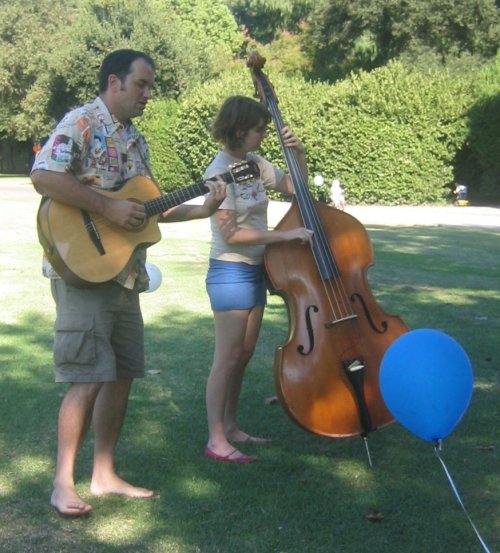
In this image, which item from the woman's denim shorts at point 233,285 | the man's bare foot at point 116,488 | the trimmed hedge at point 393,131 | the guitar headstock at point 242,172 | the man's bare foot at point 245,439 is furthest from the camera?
the trimmed hedge at point 393,131

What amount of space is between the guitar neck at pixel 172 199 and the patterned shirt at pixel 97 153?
0.60ft

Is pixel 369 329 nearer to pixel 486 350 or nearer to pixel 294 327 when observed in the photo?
pixel 294 327

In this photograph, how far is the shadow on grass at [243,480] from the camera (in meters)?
3.60

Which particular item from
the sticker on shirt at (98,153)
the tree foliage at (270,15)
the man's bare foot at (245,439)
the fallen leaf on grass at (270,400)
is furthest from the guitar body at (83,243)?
the tree foliage at (270,15)

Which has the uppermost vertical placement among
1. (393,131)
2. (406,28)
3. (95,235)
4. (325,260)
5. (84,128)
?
(406,28)

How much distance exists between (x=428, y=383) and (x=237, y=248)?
1300 millimetres

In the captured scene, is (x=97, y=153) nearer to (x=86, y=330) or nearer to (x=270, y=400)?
(x=86, y=330)

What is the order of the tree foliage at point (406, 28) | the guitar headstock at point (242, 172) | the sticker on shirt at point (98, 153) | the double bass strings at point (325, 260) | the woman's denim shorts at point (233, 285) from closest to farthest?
A: 1. the sticker on shirt at point (98, 153)
2. the guitar headstock at point (242, 172)
3. the double bass strings at point (325, 260)
4. the woman's denim shorts at point (233, 285)
5. the tree foliage at point (406, 28)

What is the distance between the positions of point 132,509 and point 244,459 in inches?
30.2

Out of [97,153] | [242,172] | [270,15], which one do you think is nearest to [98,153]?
[97,153]

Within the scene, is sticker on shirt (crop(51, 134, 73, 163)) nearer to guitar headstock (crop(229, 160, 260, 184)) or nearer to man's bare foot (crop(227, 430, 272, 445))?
guitar headstock (crop(229, 160, 260, 184))

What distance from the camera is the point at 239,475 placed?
430 centimetres

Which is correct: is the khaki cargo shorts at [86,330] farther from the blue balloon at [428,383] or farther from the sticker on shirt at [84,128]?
the blue balloon at [428,383]

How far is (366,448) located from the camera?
14.5ft
